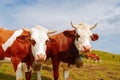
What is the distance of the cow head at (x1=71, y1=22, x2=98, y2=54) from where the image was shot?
16.8m

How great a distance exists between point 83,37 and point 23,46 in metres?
3.44

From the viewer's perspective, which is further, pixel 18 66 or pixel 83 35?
pixel 83 35

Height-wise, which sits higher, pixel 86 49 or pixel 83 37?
pixel 83 37

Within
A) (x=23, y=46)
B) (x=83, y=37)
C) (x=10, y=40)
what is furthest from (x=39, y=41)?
(x=83, y=37)

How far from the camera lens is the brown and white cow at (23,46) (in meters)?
15.1

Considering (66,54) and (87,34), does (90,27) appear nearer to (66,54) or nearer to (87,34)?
(87,34)

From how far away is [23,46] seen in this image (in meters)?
16.1

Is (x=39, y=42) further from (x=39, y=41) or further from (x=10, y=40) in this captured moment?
(x=10, y=40)

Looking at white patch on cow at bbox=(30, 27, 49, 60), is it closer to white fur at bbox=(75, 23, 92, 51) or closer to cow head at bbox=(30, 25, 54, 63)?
cow head at bbox=(30, 25, 54, 63)

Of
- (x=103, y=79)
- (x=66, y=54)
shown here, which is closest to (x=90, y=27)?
(x=66, y=54)

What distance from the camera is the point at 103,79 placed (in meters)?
24.5

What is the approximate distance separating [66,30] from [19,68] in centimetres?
460

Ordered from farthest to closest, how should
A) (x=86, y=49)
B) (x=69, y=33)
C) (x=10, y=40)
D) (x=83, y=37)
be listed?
(x=69, y=33), (x=83, y=37), (x=10, y=40), (x=86, y=49)

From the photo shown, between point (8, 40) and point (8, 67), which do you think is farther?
point (8, 67)
